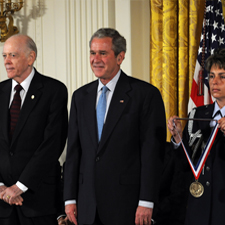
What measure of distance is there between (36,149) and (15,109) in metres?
0.32

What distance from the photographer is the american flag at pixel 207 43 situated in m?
4.32

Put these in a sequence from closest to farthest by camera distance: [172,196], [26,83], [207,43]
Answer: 1. [26,83]
2. [172,196]
3. [207,43]

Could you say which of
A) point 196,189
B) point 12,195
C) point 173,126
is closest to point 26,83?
point 12,195

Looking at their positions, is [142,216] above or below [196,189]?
below

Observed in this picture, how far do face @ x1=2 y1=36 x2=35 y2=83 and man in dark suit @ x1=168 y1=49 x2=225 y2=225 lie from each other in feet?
3.73

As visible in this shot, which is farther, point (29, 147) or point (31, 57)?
point (31, 57)

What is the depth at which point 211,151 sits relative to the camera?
8.63 feet

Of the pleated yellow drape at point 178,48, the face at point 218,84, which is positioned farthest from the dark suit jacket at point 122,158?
the pleated yellow drape at point 178,48

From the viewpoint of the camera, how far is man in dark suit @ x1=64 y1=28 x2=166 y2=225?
2527mm

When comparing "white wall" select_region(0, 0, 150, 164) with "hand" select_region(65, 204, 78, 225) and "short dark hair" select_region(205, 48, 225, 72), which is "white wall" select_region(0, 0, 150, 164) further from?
"hand" select_region(65, 204, 78, 225)

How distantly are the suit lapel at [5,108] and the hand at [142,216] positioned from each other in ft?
3.47

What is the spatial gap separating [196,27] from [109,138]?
230 centimetres

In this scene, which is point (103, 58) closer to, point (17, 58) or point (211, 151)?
point (17, 58)

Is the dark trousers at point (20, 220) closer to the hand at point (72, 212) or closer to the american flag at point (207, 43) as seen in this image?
the hand at point (72, 212)
